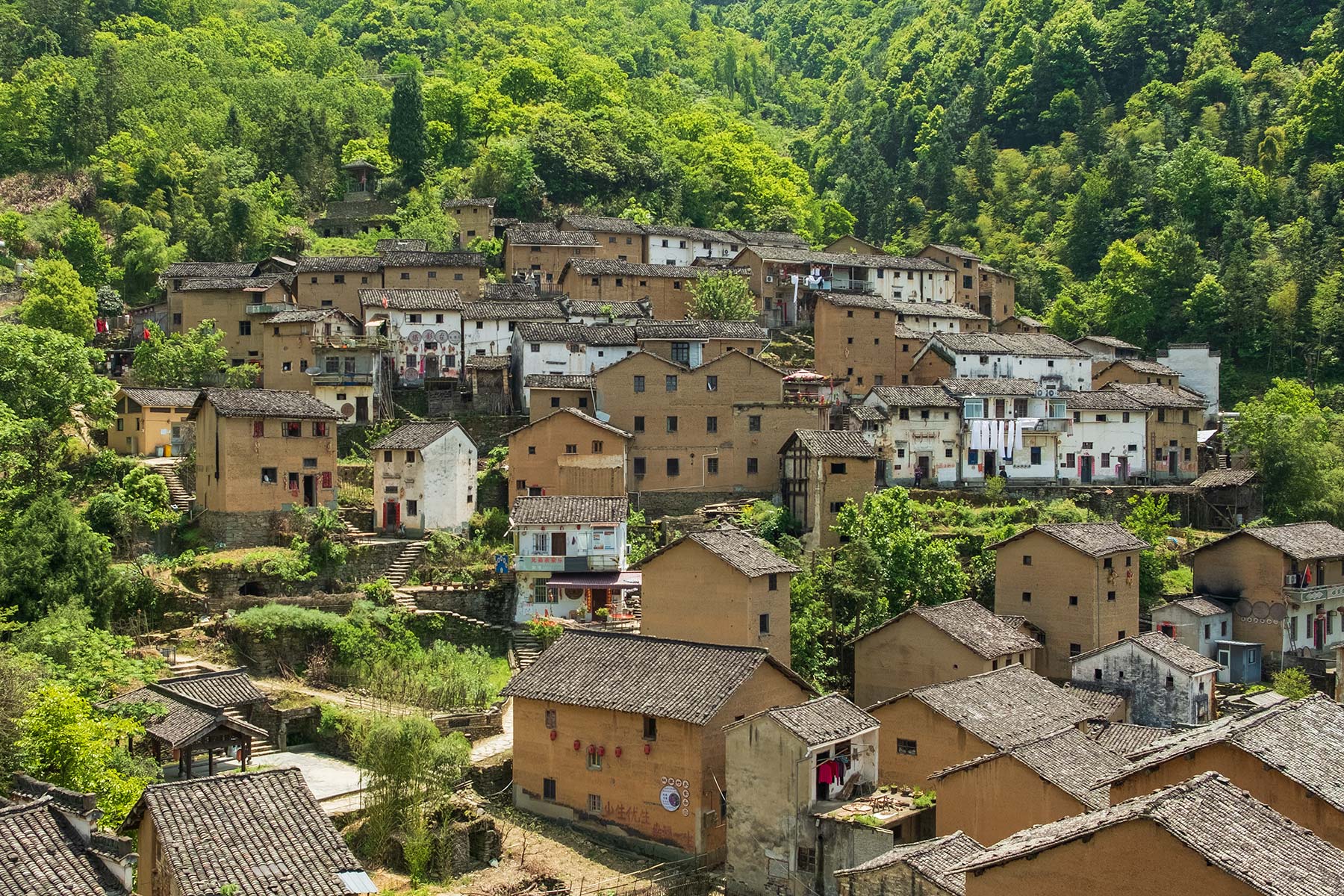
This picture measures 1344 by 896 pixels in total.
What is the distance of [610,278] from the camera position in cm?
5650

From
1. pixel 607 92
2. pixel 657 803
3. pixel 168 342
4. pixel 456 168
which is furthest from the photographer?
pixel 607 92

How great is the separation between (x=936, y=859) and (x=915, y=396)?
28947 millimetres

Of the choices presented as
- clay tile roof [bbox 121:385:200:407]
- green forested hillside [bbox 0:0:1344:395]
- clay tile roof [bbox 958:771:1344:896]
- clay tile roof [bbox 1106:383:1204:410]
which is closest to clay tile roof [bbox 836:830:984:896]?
clay tile roof [bbox 958:771:1344:896]

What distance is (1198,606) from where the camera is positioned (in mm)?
39656

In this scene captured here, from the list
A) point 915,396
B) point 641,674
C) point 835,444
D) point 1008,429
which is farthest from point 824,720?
point 1008,429

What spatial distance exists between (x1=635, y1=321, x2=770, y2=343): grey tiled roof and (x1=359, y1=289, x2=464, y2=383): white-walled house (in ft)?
21.2

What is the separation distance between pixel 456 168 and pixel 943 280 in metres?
27.1

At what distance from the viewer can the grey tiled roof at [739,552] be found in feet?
105

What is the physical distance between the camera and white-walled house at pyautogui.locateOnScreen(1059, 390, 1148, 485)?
163 ft

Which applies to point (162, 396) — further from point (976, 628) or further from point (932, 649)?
point (976, 628)

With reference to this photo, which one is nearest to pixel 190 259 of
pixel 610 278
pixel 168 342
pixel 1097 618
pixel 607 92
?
pixel 168 342

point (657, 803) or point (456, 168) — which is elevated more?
point (456, 168)

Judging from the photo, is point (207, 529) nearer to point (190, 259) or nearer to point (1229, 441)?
point (190, 259)

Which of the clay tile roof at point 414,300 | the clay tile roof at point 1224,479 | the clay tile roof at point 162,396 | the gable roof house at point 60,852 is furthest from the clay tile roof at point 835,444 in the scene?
the gable roof house at point 60,852
